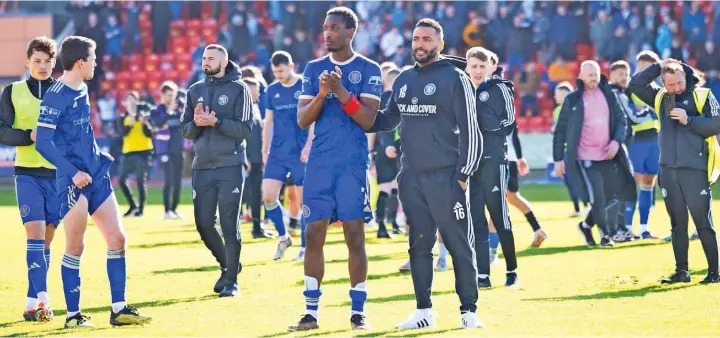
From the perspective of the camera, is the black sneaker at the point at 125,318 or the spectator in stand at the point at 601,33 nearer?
the black sneaker at the point at 125,318

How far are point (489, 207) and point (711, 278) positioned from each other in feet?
7.05

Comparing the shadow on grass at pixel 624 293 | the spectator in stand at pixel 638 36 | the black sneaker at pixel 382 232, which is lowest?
the black sneaker at pixel 382 232

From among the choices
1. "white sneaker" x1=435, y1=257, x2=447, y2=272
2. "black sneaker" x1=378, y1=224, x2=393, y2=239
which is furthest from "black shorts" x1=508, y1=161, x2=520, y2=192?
"black sneaker" x1=378, y1=224, x2=393, y2=239

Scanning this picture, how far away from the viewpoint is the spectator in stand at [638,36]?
1331 inches

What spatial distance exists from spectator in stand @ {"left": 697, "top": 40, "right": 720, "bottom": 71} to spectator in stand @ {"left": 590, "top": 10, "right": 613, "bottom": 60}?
2.61m

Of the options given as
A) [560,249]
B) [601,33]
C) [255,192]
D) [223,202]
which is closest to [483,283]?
[223,202]

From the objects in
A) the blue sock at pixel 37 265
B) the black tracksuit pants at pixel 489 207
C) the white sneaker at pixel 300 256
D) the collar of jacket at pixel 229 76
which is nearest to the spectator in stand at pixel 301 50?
the white sneaker at pixel 300 256

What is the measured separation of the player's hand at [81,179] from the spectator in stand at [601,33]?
27113mm

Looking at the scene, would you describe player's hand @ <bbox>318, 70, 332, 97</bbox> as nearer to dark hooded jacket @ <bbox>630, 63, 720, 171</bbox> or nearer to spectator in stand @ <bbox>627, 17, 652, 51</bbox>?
dark hooded jacket @ <bbox>630, 63, 720, 171</bbox>

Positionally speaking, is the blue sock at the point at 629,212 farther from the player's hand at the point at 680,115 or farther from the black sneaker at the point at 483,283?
the black sneaker at the point at 483,283

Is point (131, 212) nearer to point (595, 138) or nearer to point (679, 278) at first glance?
point (595, 138)

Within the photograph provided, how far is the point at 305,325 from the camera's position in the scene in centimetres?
862

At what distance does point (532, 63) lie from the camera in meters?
34.8

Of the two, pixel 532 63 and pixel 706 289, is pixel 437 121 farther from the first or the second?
pixel 532 63
